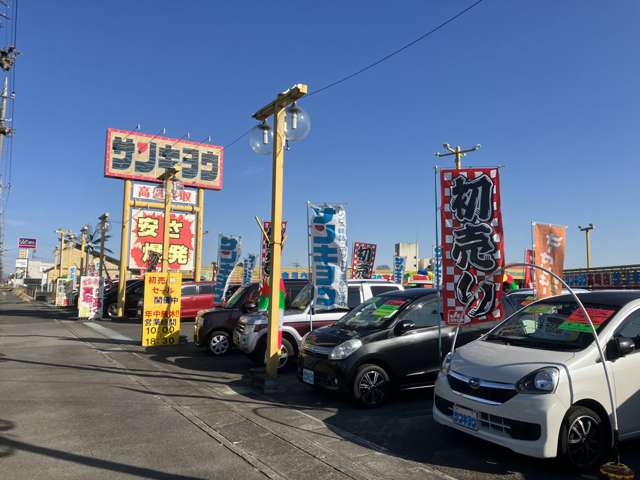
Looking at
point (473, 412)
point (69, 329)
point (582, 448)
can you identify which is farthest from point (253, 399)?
point (69, 329)

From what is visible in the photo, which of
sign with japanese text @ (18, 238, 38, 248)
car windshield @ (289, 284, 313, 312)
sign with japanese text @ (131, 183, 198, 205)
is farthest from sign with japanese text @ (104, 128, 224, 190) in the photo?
sign with japanese text @ (18, 238, 38, 248)

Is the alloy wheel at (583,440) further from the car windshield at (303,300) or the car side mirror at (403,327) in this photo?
the car windshield at (303,300)

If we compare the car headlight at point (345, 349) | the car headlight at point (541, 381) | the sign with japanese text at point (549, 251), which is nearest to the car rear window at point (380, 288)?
the sign with japanese text at point (549, 251)

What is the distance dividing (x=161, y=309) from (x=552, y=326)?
10.4 meters

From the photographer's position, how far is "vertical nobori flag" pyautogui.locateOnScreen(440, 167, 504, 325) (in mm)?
6871

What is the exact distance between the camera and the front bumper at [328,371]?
6.61m

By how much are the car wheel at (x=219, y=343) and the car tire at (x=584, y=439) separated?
8640 millimetres

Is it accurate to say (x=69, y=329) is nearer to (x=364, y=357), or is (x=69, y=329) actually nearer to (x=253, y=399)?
(x=253, y=399)

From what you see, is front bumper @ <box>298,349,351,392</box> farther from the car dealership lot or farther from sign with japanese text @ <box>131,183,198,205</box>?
sign with japanese text @ <box>131,183,198,205</box>

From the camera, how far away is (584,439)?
4.32 metres

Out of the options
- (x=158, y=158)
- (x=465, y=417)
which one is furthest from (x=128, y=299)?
(x=465, y=417)

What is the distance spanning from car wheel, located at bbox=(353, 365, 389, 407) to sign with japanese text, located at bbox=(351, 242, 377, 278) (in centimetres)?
1655

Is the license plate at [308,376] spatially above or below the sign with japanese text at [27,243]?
below

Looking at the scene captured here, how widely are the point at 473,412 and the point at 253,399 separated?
3.84 metres
